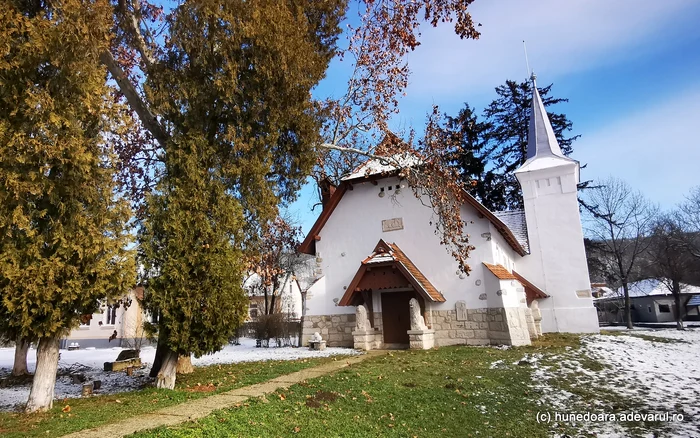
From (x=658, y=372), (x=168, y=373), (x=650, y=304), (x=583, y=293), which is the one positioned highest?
(x=583, y=293)

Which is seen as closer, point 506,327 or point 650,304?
point 506,327

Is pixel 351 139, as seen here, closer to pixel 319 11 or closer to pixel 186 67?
pixel 319 11

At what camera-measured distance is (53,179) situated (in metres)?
6.37

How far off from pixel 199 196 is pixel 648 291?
41952mm

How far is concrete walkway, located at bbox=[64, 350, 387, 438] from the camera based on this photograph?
199 inches

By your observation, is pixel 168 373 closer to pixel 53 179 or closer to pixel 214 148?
pixel 53 179

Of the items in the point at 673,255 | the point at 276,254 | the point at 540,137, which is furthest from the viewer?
the point at 673,255

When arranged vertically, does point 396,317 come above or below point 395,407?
above

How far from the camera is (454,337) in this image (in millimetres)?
15492

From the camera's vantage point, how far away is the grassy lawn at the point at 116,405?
5301mm

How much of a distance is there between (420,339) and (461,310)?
2071mm

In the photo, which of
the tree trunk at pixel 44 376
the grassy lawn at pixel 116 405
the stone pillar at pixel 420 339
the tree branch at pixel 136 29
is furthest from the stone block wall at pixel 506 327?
the tree branch at pixel 136 29

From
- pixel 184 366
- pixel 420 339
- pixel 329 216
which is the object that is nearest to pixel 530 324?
pixel 420 339

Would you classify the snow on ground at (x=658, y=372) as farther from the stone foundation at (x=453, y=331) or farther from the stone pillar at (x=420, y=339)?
the stone pillar at (x=420, y=339)
